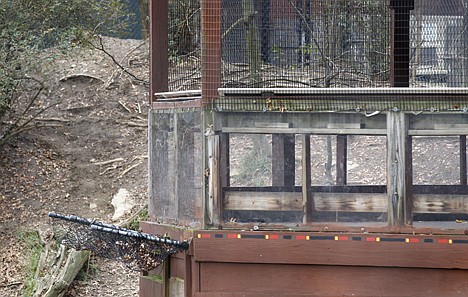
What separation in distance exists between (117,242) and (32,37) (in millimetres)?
6891

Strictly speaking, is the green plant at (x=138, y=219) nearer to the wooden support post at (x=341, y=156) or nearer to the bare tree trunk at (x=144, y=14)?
the bare tree trunk at (x=144, y=14)

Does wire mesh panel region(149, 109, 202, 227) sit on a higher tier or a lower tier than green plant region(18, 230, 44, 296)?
higher

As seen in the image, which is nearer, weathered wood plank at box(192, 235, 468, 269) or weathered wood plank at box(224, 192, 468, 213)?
weathered wood plank at box(192, 235, 468, 269)

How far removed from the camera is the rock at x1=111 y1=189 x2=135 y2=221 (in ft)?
51.4

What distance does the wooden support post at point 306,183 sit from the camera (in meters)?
9.77

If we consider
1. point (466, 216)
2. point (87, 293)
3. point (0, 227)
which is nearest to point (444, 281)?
point (466, 216)

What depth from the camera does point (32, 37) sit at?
16.1m

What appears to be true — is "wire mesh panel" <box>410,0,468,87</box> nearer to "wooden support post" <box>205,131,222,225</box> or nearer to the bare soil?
"wooden support post" <box>205,131,222,225</box>

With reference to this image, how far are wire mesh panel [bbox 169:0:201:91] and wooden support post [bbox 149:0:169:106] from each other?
0.53 ft

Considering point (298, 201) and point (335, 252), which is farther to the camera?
point (298, 201)

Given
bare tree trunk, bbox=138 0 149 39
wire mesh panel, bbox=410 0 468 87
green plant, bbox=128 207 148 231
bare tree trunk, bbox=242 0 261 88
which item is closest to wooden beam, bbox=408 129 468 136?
wire mesh panel, bbox=410 0 468 87

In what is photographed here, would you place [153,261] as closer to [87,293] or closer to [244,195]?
[244,195]

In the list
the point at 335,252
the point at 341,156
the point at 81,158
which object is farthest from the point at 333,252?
the point at 81,158

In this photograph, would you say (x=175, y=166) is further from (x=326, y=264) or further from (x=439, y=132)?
(x=439, y=132)
